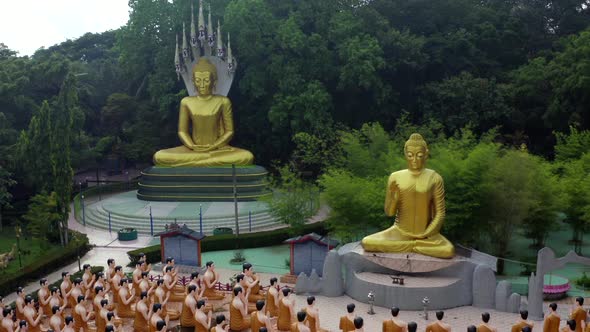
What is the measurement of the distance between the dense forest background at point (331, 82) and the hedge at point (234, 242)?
5.18 meters

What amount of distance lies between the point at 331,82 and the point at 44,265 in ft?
61.7

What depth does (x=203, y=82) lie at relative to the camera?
94.1ft

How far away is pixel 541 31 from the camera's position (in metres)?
39.3

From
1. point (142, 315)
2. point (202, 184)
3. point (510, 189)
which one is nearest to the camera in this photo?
point (142, 315)

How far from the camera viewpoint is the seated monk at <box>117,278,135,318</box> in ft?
45.6

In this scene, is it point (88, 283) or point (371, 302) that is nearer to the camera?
point (371, 302)

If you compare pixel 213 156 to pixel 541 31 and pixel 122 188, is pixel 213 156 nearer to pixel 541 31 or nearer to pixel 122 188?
pixel 122 188

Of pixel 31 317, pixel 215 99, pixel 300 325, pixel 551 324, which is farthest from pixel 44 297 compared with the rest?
pixel 215 99

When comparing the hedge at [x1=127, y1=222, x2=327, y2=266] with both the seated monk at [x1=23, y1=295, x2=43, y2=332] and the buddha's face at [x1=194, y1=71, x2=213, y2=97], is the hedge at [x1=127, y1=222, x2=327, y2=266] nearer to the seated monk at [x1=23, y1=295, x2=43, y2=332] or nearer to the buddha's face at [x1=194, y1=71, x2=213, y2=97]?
the seated monk at [x1=23, y1=295, x2=43, y2=332]

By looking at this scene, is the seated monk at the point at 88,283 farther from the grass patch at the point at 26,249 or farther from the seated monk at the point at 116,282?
the grass patch at the point at 26,249

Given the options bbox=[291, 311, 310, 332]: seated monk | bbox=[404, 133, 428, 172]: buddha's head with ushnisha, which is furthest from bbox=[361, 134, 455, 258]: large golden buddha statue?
bbox=[291, 311, 310, 332]: seated monk

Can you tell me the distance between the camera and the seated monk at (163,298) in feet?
43.9

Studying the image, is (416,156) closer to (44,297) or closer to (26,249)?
(44,297)

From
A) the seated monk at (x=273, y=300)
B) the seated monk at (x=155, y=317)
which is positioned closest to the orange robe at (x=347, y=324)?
the seated monk at (x=273, y=300)
